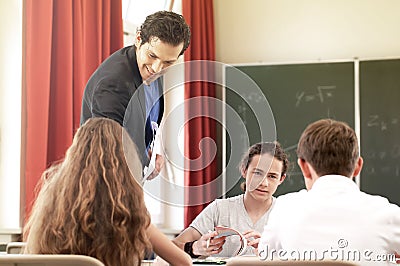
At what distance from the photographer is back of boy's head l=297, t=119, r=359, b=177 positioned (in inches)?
80.1

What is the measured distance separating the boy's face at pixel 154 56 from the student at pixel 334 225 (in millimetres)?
679

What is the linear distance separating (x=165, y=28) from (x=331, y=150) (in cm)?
70

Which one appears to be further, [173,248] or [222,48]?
[222,48]

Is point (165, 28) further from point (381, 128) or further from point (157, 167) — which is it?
point (381, 128)

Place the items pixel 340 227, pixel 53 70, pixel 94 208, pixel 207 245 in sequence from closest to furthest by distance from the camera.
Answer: pixel 94 208 < pixel 340 227 < pixel 207 245 < pixel 53 70

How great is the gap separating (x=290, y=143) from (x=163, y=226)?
3.61ft

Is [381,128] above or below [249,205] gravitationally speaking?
above

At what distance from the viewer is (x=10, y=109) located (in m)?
3.23

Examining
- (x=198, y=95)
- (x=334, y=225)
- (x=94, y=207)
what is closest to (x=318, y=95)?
(x=198, y=95)

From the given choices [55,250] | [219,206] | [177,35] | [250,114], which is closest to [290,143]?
[250,114]

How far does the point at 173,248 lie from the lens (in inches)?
76.4

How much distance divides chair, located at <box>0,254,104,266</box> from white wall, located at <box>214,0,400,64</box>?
4.13 meters

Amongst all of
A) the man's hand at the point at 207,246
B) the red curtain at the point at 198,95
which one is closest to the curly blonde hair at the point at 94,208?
the man's hand at the point at 207,246

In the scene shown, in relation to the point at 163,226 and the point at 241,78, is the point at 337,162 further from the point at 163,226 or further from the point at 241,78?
the point at 241,78
